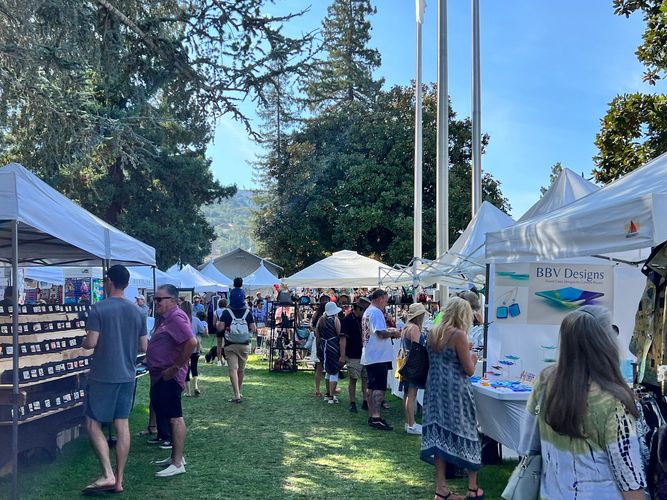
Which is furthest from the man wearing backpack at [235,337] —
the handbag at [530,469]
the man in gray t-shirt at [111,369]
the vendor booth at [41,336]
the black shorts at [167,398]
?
the handbag at [530,469]

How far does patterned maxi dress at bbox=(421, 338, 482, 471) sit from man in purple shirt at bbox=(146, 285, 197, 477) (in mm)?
2352

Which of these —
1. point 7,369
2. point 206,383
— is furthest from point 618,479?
point 206,383

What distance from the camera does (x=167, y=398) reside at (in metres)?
6.64

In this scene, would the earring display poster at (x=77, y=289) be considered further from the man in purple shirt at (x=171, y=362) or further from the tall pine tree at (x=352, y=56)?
the tall pine tree at (x=352, y=56)

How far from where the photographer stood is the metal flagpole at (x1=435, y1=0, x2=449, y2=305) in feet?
54.5

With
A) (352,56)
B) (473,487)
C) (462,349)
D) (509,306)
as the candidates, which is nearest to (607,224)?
(462,349)

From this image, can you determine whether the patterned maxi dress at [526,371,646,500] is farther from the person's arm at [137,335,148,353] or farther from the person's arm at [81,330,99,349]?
the person's arm at [137,335,148,353]

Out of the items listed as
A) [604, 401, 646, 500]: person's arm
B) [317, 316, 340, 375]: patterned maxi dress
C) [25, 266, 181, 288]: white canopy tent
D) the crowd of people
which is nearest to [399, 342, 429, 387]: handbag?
the crowd of people

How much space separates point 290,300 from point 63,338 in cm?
978

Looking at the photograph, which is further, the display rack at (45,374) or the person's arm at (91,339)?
the display rack at (45,374)

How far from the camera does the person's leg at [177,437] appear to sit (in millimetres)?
6616

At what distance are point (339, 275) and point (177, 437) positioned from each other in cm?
1042

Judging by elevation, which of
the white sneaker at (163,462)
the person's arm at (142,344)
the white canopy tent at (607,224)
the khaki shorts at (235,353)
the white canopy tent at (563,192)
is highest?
the white canopy tent at (563,192)

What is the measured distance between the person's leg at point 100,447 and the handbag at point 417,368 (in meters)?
2.81
